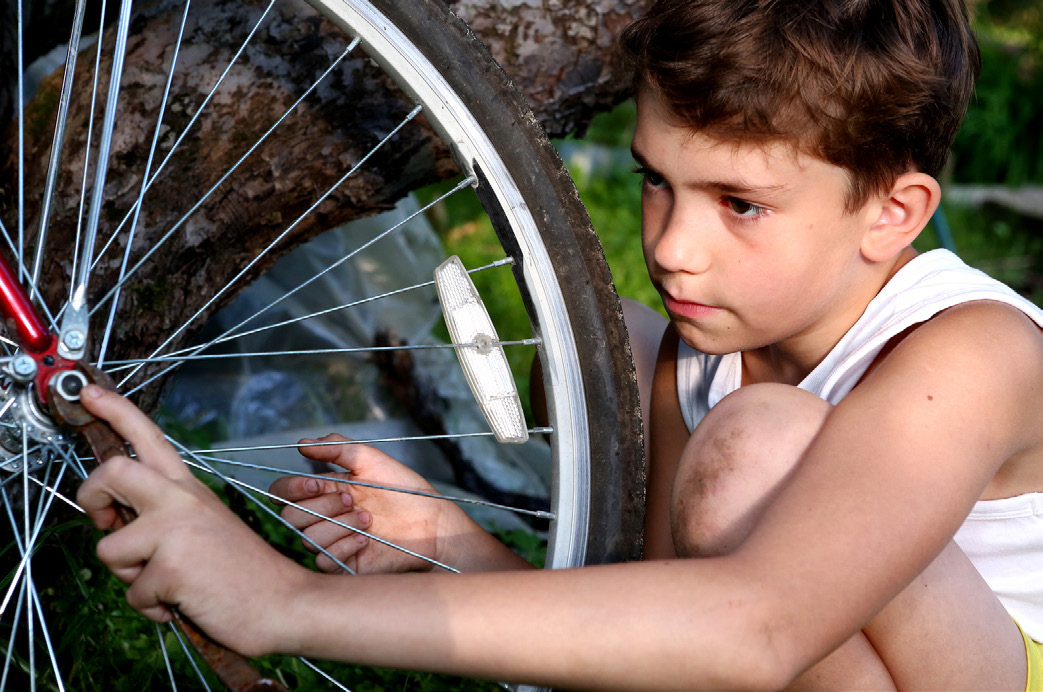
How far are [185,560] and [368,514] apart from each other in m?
0.43

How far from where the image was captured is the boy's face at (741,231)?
1.09 m

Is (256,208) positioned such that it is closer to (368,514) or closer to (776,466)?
(368,514)

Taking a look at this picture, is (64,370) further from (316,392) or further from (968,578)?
(316,392)

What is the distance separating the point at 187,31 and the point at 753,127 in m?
0.78

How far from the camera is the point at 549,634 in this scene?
85 centimetres

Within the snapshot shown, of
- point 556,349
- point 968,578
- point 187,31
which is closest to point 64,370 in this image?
point 556,349

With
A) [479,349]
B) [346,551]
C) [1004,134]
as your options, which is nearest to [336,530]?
[346,551]

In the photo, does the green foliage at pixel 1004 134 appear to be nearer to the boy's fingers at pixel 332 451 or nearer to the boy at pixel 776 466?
the boy at pixel 776 466

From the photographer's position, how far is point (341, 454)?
1225 mm

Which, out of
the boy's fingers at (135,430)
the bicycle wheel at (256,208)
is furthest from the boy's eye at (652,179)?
the boy's fingers at (135,430)

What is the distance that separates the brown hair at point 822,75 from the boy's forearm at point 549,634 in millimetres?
518

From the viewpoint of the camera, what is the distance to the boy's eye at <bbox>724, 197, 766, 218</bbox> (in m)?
1.10

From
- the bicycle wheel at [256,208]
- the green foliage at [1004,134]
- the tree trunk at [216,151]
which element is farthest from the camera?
the green foliage at [1004,134]

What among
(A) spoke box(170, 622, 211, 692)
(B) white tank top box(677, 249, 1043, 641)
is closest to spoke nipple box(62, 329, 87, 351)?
(A) spoke box(170, 622, 211, 692)
